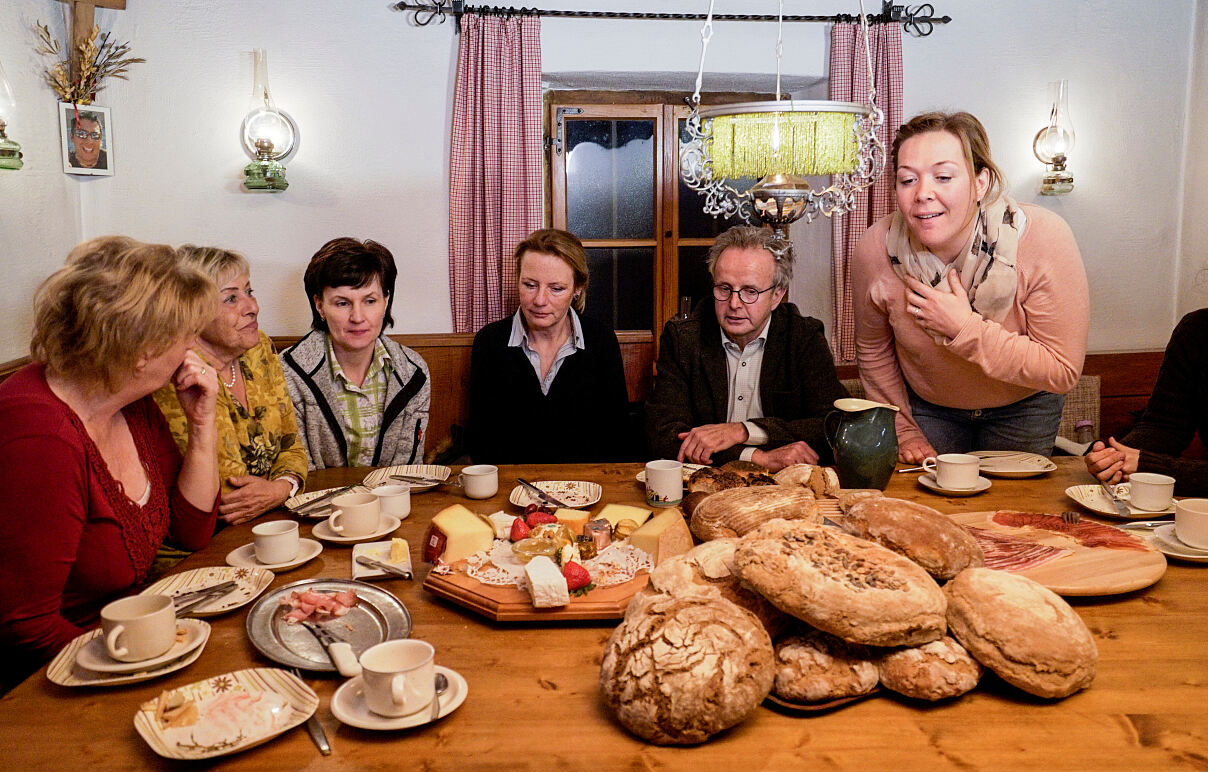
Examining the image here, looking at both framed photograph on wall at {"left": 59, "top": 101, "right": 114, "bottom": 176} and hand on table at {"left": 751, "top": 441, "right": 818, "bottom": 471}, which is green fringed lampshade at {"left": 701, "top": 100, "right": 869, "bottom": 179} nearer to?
hand on table at {"left": 751, "top": 441, "right": 818, "bottom": 471}

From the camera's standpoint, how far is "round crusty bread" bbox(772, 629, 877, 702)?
1151mm

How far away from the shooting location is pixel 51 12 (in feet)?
12.1

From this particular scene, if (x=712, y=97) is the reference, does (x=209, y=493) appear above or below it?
below

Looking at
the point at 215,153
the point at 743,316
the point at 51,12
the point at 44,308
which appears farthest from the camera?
the point at 215,153

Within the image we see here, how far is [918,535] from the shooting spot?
4.35ft

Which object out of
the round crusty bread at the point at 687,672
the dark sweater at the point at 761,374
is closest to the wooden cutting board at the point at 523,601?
the round crusty bread at the point at 687,672

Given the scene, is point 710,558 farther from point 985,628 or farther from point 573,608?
point 985,628

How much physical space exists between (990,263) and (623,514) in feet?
4.47

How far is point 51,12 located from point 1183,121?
17.6 ft

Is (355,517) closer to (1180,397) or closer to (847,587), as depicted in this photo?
(847,587)

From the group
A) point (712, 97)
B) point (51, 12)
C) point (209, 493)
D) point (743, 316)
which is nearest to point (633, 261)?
point (712, 97)

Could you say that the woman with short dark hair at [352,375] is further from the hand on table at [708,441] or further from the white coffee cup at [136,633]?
the white coffee cup at [136,633]

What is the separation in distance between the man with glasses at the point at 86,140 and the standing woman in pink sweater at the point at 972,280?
10.8 feet

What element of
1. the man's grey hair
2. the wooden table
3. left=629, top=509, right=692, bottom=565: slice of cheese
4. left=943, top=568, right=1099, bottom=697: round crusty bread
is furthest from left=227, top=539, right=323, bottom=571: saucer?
the man's grey hair
